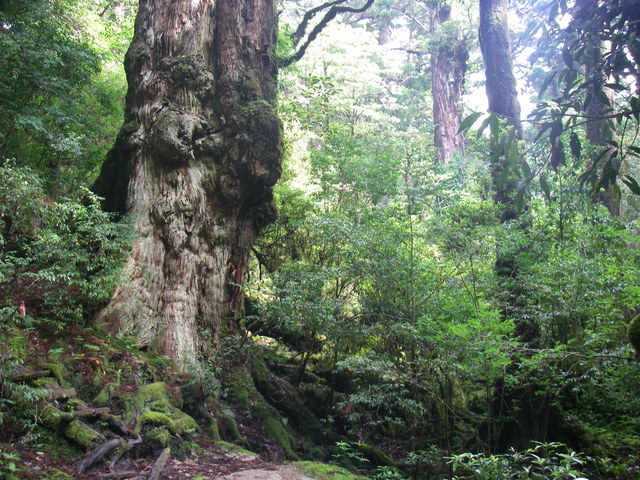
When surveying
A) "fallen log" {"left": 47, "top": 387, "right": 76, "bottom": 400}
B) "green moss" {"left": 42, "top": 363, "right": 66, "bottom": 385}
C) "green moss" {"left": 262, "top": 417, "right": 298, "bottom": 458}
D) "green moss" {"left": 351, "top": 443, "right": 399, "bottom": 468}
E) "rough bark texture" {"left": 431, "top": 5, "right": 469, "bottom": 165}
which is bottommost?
"green moss" {"left": 351, "top": 443, "right": 399, "bottom": 468}

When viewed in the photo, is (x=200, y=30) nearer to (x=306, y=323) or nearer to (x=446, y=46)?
(x=306, y=323)

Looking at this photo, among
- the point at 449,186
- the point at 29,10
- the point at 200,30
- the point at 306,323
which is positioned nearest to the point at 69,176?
the point at 29,10

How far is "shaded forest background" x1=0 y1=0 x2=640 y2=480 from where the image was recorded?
403 centimetres

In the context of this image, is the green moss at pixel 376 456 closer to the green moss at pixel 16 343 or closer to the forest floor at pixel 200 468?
the forest floor at pixel 200 468

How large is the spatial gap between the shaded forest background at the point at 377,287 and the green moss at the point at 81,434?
5 centimetres

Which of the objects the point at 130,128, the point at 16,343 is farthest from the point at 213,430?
the point at 130,128

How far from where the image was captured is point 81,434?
4.08 meters

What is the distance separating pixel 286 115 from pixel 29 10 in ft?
17.3

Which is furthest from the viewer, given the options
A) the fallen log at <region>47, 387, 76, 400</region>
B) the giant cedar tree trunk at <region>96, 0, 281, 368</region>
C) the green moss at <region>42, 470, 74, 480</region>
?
the giant cedar tree trunk at <region>96, 0, 281, 368</region>

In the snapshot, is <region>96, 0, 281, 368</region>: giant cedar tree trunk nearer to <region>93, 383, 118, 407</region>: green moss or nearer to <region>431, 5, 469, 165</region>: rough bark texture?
<region>93, 383, 118, 407</region>: green moss

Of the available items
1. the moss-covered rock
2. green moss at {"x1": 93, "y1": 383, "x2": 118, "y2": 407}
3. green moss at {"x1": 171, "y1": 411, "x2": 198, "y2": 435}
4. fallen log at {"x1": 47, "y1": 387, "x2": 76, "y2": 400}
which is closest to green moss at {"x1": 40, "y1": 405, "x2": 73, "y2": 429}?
fallen log at {"x1": 47, "y1": 387, "x2": 76, "y2": 400}

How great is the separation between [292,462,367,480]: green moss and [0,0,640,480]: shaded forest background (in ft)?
1.66

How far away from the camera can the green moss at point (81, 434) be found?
4.02m

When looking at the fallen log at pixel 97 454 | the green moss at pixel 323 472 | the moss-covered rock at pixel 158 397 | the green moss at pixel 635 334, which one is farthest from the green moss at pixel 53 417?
the green moss at pixel 635 334
